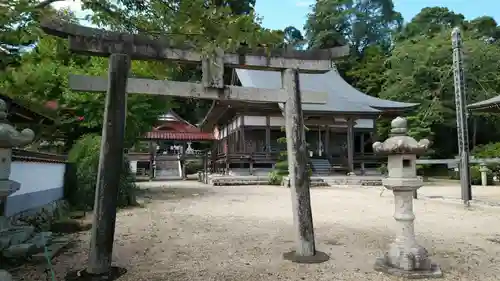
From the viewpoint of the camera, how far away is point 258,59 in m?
5.11

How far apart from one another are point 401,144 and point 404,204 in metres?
0.76

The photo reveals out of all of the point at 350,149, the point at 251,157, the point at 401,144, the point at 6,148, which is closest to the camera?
the point at 6,148

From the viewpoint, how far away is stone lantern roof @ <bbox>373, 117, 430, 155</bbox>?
444cm

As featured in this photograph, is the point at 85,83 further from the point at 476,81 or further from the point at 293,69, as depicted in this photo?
the point at 476,81

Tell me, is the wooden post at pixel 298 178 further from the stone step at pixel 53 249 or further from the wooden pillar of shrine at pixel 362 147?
the wooden pillar of shrine at pixel 362 147

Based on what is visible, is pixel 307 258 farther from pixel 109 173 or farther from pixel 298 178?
pixel 109 173

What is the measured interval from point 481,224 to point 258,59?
6.05 metres

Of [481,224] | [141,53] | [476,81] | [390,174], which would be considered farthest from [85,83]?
[476,81]

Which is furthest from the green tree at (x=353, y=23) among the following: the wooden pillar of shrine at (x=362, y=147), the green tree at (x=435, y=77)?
the wooden pillar of shrine at (x=362, y=147)

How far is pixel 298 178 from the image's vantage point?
489cm

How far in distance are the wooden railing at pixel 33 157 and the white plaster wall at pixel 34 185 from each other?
0.26 ft

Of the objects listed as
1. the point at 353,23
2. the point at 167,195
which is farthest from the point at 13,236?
the point at 353,23

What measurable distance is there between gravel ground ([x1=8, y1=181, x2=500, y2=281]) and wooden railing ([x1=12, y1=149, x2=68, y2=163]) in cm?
180

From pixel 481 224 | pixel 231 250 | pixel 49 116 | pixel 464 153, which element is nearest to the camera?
pixel 231 250
